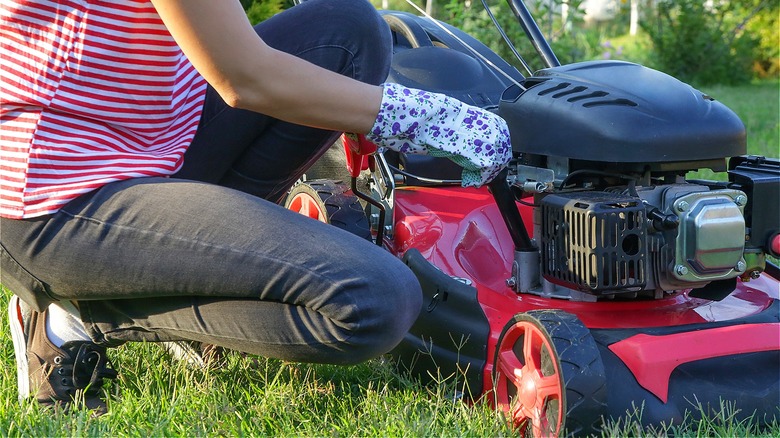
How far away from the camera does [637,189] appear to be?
1.62 metres

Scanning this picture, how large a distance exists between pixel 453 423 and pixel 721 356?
0.44 m

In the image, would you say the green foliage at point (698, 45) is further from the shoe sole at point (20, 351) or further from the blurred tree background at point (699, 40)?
the shoe sole at point (20, 351)

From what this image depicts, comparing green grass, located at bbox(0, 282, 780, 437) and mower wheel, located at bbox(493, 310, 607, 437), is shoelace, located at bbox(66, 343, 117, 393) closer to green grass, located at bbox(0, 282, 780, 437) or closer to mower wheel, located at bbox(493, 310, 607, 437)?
green grass, located at bbox(0, 282, 780, 437)

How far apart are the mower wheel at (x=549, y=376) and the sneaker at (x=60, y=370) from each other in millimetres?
699

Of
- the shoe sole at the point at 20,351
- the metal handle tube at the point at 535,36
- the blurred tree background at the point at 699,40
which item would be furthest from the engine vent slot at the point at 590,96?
the blurred tree background at the point at 699,40

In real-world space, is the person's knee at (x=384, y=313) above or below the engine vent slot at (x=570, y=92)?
below

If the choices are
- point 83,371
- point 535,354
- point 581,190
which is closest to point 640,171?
point 581,190

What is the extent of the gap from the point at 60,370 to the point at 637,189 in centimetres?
102

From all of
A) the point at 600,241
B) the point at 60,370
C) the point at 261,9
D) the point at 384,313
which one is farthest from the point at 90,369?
the point at 261,9

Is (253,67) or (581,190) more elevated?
(253,67)

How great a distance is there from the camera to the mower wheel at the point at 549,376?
56.8 inches

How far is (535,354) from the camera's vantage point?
158 cm

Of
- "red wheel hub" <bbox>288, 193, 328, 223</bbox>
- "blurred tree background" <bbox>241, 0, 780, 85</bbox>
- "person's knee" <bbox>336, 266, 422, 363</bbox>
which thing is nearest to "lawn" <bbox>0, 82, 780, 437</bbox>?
"person's knee" <bbox>336, 266, 422, 363</bbox>

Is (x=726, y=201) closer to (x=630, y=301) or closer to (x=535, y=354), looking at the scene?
(x=630, y=301)
